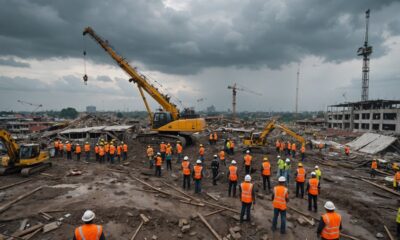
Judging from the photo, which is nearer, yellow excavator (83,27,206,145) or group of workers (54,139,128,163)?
group of workers (54,139,128,163)

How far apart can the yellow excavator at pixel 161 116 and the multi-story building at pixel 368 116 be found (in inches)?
1411

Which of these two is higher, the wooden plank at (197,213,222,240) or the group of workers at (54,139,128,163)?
the group of workers at (54,139,128,163)

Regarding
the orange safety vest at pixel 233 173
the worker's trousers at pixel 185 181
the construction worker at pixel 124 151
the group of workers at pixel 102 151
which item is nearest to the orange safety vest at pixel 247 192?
the orange safety vest at pixel 233 173

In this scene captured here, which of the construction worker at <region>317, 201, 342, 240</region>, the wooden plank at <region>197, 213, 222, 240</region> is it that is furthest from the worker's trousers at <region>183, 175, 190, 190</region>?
the construction worker at <region>317, 201, 342, 240</region>

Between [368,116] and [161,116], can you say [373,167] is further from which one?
[368,116]

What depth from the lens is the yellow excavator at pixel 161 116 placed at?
20.2 m

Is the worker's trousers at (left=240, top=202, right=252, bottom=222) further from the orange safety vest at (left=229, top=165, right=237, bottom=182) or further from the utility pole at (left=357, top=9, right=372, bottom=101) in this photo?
the utility pole at (left=357, top=9, right=372, bottom=101)

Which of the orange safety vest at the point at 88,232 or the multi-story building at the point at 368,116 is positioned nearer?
the orange safety vest at the point at 88,232

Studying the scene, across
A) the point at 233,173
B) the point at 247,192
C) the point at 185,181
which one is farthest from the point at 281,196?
the point at 185,181

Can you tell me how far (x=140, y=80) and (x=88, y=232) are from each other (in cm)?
1777

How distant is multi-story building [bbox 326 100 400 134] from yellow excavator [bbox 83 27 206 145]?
35.8 m

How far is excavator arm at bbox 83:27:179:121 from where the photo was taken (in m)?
20.4

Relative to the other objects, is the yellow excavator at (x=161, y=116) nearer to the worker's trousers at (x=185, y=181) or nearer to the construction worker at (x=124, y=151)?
the construction worker at (x=124, y=151)

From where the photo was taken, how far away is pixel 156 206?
855 centimetres
